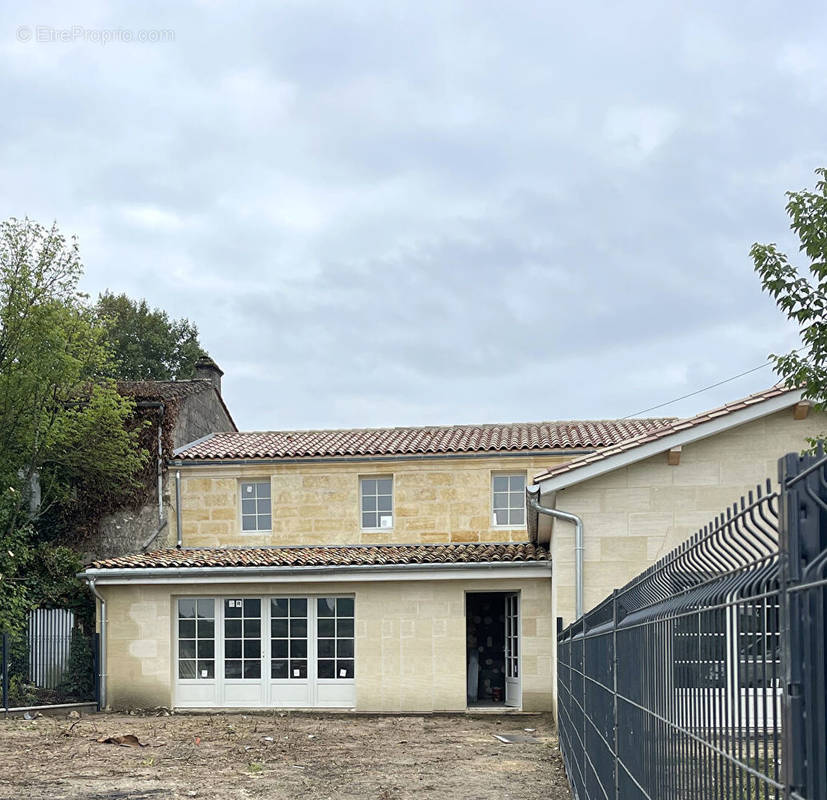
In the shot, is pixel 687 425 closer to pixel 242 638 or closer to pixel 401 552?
pixel 401 552

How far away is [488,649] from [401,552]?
14.7ft

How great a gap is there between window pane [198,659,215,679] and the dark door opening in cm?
589


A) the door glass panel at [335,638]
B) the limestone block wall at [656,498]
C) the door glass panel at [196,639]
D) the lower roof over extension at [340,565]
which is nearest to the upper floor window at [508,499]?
the lower roof over extension at [340,565]

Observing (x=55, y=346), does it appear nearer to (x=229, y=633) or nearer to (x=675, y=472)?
(x=229, y=633)

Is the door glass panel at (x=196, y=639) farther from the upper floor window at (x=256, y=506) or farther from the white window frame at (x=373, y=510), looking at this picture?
the white window frame at (x=373, y=510)

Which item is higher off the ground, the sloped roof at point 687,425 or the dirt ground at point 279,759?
the sloped roof at point 687,425

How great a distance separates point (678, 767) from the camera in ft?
11.2

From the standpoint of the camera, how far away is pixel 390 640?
2344cm

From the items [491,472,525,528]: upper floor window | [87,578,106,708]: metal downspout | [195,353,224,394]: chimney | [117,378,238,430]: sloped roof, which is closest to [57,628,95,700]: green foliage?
[87,578,106,708]: metal downspout

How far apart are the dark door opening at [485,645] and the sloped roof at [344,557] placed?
7.43ft

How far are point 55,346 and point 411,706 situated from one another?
38.0 feet

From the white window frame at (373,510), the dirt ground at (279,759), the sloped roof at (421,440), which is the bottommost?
the dirt ground at (279,759)

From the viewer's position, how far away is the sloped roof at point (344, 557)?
23156 millimetres

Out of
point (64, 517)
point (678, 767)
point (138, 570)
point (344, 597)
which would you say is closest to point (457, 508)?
point (344, 597)
